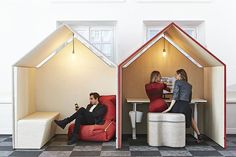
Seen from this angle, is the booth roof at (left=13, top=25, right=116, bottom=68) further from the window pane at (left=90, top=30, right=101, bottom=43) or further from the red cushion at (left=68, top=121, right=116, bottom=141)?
the red cushion at (left=68, top=121, right=116, bottom=141)

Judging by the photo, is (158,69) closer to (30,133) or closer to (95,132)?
(95,132)

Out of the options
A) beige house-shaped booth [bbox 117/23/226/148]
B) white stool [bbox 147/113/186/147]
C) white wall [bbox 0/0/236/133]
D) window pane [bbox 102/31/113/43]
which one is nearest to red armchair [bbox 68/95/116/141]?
beige house-shaped booth [bbox 117/23/226/148]

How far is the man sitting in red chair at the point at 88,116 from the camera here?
548cm

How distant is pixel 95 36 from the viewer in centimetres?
665

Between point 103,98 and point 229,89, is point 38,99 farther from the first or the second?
point 229,89

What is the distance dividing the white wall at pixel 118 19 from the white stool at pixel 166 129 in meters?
1.75

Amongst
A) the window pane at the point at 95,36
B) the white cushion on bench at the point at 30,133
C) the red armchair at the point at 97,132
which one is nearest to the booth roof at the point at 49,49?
the window pane at the point at 95,36

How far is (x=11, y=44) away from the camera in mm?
6301

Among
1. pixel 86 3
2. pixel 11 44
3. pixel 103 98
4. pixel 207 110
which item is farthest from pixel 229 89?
pixel 11 44

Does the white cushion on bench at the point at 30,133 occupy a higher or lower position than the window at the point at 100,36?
lower

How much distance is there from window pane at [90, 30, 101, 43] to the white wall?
40cm

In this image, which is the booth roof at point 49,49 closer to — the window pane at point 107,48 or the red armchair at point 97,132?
the window pane at point 107,48

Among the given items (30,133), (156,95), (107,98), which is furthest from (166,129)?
(30,133)

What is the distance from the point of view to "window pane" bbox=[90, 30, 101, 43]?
6645mm
